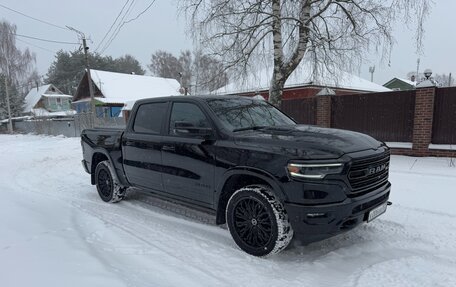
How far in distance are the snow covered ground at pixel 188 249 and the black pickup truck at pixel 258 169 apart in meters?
0.37

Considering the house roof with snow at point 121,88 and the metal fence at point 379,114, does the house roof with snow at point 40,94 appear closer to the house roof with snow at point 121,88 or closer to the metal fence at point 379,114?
the house roof with snow at point 121,88

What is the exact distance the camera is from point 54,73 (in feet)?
191

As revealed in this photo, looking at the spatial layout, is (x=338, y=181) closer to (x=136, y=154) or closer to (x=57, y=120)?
(x=136, y=154)

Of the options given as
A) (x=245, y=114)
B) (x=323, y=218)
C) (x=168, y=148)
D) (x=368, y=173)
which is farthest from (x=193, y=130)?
(x=368, y=173)

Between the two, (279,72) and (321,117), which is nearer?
(279,72)

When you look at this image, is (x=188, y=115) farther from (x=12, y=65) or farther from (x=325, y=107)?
(x=12, y=65)

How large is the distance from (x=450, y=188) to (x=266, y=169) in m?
4.56

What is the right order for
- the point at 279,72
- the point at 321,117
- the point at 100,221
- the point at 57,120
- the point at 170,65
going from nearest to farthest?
the point at 100,221
the point at 279,72
the point at 321,117
the point at 57,120
the point at 170,65

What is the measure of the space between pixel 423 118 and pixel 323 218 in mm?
7752

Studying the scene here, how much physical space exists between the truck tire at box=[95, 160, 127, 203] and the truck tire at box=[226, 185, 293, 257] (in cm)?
275

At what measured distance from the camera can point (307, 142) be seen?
3490 millimetres

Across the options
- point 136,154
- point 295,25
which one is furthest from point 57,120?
point 136,154

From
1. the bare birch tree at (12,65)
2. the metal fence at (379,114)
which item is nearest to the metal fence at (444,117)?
the metal fence at (379,114)

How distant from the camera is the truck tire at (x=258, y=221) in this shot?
3.53 meters
